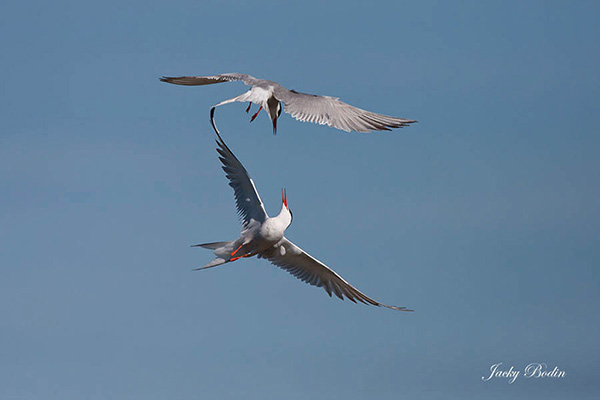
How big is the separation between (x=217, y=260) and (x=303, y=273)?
9.22ft

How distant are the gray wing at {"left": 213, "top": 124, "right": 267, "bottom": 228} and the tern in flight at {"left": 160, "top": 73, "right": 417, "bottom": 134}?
95cm

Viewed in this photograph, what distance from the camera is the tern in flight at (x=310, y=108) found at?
19.1 metres

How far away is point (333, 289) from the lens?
72.6 ft

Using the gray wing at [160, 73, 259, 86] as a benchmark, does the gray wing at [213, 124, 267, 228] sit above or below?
below

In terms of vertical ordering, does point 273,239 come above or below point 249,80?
below

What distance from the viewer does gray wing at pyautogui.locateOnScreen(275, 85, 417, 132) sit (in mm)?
19016

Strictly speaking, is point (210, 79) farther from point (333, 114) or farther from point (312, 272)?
point (312, 272)

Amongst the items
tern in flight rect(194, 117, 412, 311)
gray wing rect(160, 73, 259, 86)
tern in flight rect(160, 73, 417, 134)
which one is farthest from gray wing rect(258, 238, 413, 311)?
gray wing rect(160, 73, 259, 86)

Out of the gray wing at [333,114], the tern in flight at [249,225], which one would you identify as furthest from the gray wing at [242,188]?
the gray wing at [333,114]

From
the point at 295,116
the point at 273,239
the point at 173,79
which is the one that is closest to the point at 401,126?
the point at 295,116

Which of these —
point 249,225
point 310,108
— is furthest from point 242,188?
point 310,108

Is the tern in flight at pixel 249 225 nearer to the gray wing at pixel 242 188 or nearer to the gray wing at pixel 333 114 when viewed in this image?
the gray wing at pixel 242 188

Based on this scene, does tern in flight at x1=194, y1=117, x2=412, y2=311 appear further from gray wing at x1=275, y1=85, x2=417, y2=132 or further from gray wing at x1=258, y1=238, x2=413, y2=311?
gray wing at x1=275, y1=85, x2=417, y2=132

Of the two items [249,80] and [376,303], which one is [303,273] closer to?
[376,303]
